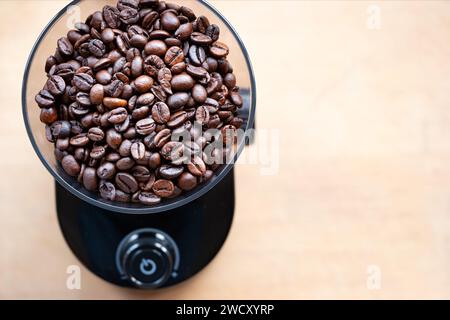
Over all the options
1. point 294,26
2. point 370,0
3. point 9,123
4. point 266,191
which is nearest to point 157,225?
point 266,191

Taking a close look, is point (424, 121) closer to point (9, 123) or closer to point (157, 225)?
point (157, 225)

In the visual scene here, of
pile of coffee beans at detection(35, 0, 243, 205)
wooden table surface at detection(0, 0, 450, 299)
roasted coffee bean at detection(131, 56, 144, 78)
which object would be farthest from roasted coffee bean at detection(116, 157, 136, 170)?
wooden table surface at detection(0, 0, 450, 299)

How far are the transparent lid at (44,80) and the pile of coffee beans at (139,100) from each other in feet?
0.05

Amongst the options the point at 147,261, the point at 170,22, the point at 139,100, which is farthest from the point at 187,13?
the point at 147,261

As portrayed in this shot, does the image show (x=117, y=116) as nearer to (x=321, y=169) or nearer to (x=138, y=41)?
(x=138, y=41)

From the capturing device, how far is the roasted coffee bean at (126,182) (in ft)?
2.14

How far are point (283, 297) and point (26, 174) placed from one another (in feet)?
1.55

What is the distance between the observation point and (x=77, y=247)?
0.84 m

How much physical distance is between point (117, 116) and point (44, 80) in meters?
0.14

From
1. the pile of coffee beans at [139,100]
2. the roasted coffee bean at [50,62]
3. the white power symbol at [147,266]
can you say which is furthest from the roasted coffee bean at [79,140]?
the white power symbol at [147,266]

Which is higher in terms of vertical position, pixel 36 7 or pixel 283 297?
pixel 36 7

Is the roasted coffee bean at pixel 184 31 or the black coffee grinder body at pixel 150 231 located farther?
the black coffee grinder body at pixel 150 231

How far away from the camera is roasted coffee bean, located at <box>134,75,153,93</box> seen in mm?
639

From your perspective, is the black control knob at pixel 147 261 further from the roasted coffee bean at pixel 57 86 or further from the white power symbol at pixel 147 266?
the roasted coffee bean at pixel 57 86
